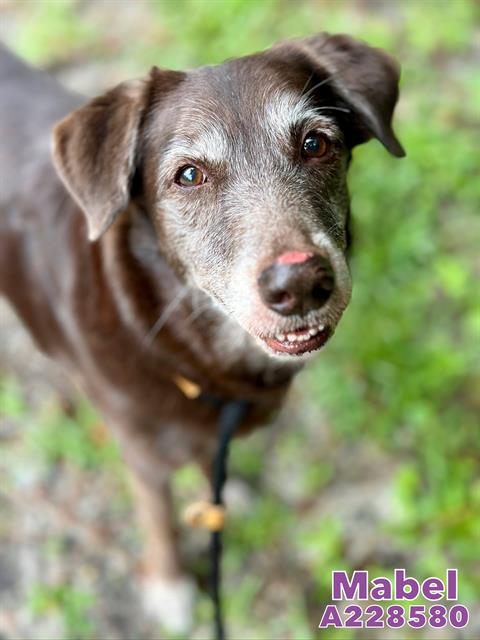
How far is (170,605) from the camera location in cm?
295

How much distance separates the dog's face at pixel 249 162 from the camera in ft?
6.31

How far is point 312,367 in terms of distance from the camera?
3.47 m

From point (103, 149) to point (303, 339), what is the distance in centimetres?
87

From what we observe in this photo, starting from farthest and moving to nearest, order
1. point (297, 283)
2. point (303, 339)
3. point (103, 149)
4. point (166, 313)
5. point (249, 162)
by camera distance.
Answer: point (166, 313) → point (103, 149) → point (249, 162) → point (303, 339) → point (297, 283)

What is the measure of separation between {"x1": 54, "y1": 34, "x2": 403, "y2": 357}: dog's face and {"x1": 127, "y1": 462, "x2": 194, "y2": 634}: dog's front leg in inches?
45.0

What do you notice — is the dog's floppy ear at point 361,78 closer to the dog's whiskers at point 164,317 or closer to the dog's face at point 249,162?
the dog's face at point 249,162

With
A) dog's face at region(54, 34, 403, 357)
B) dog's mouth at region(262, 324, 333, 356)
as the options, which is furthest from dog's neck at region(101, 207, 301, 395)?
dog's mouth at region(262, 324, 333, 356)

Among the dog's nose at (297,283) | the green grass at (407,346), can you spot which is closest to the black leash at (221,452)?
the green grass at (407,346)

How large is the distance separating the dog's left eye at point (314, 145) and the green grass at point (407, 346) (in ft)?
4.74

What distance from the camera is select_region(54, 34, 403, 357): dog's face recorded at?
192cm

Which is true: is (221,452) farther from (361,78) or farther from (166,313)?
(361,78)

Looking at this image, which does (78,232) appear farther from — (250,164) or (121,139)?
(250,164)

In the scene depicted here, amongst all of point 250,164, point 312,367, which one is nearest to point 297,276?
point 250,164

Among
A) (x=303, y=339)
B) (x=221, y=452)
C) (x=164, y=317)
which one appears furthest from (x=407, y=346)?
(x=303, y=339)
